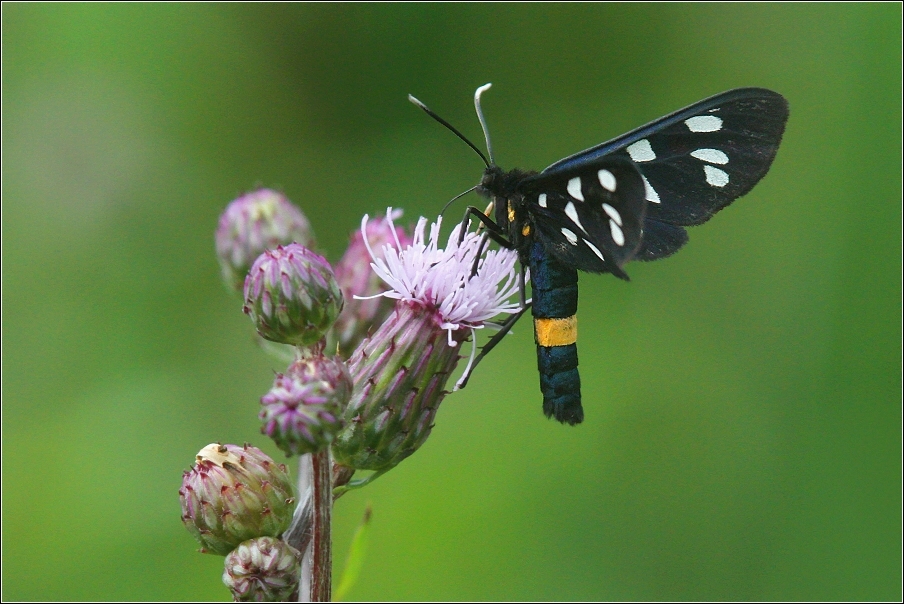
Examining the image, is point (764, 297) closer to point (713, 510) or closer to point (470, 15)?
point (713, 510)

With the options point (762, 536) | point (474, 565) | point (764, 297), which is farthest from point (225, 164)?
point (762, 536)

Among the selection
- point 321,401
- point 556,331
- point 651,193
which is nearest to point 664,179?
point 651,193

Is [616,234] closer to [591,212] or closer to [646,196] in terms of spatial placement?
[591,212]

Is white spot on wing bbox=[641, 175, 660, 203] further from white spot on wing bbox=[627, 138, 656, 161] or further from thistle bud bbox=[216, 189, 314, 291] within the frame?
thistle bud bbox=[216, 189, 314, 291]

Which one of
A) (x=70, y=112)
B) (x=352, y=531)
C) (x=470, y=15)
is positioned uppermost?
(x=470, y=15)

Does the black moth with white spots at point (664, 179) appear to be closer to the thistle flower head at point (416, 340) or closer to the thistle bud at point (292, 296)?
the thistle flower head at point (416, 340)

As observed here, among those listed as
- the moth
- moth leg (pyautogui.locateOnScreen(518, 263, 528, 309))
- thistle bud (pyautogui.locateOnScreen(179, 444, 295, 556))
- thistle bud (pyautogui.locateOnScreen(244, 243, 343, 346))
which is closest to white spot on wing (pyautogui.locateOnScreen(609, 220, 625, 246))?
the moth

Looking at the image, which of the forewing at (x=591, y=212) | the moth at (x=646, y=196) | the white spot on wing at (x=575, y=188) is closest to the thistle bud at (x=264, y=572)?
the moth at (x=646, y=196)
